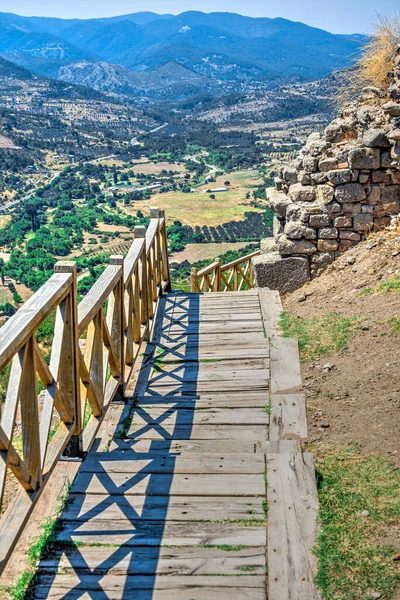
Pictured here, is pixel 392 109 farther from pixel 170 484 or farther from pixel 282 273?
pixel 170 484

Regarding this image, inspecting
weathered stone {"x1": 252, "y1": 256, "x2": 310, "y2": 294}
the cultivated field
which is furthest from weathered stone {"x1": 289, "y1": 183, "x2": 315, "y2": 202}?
the cultivated field

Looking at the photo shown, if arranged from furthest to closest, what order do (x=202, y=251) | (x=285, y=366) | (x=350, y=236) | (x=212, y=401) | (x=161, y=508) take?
(x=202, y=251) < (x=350, y=236) < (x=285, y=366) < (x=212, y=401) < (x=161, y=508)

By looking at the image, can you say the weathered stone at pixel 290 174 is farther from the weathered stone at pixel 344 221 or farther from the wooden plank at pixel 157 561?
the wooden plank at pixel 157 561

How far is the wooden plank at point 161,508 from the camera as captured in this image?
3172 millimetres

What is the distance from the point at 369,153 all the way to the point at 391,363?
12.7 ft

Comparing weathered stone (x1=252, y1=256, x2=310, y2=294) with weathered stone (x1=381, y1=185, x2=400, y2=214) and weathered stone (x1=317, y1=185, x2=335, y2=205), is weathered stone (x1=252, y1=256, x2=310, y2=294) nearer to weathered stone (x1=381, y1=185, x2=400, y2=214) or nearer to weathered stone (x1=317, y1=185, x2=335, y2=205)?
weathered stone (x1=317, y1=185, x2=335, y2=205)

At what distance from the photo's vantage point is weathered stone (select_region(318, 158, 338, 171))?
827 cm

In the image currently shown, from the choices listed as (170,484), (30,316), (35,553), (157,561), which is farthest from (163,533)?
(30,316)

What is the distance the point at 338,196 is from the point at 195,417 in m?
4.60

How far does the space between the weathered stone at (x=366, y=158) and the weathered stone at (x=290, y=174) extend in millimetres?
1250

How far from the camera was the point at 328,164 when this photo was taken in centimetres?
832

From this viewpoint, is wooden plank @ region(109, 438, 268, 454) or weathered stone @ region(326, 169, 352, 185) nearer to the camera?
wooden plank @ region(109, 438, 268, 454)

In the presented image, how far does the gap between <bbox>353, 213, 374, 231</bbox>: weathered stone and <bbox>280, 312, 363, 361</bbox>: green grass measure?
7.14 ft

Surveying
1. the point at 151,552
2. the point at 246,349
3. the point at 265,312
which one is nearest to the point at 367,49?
the point at 265,312
